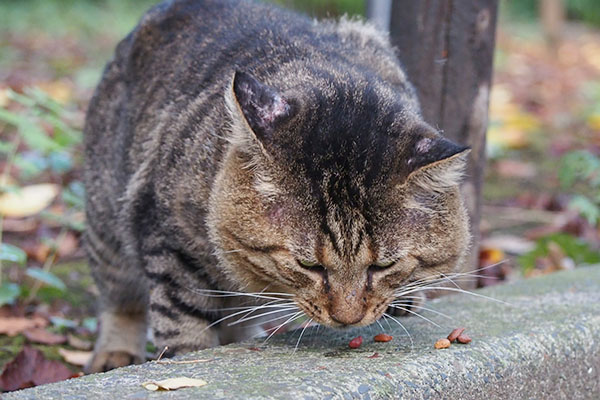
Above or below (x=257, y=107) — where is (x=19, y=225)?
below

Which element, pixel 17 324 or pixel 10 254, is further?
pixel 17 324

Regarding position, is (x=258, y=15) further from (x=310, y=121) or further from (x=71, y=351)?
(x=71, y=351)

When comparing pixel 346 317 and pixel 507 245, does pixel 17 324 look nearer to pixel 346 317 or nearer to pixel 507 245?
pixel 346 317

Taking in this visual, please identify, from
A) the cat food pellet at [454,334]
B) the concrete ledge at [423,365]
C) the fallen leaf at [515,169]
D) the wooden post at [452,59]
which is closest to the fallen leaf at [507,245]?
the wooden post at [452,59]

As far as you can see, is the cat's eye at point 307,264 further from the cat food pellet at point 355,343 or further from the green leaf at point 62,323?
the green leaf at point 62,323

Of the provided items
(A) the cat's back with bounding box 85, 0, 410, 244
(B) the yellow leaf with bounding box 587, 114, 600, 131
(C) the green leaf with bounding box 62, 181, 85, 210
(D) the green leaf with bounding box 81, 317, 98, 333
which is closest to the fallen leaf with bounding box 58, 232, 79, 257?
(C) the green leaf with bounding box 62, 181, 85, 210

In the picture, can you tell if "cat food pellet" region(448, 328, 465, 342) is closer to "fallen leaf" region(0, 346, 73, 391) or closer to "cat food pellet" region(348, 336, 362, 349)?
"cat food pellet" region(348, 336, 362, 349)

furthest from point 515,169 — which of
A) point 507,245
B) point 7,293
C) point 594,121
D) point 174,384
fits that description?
point 174,384
